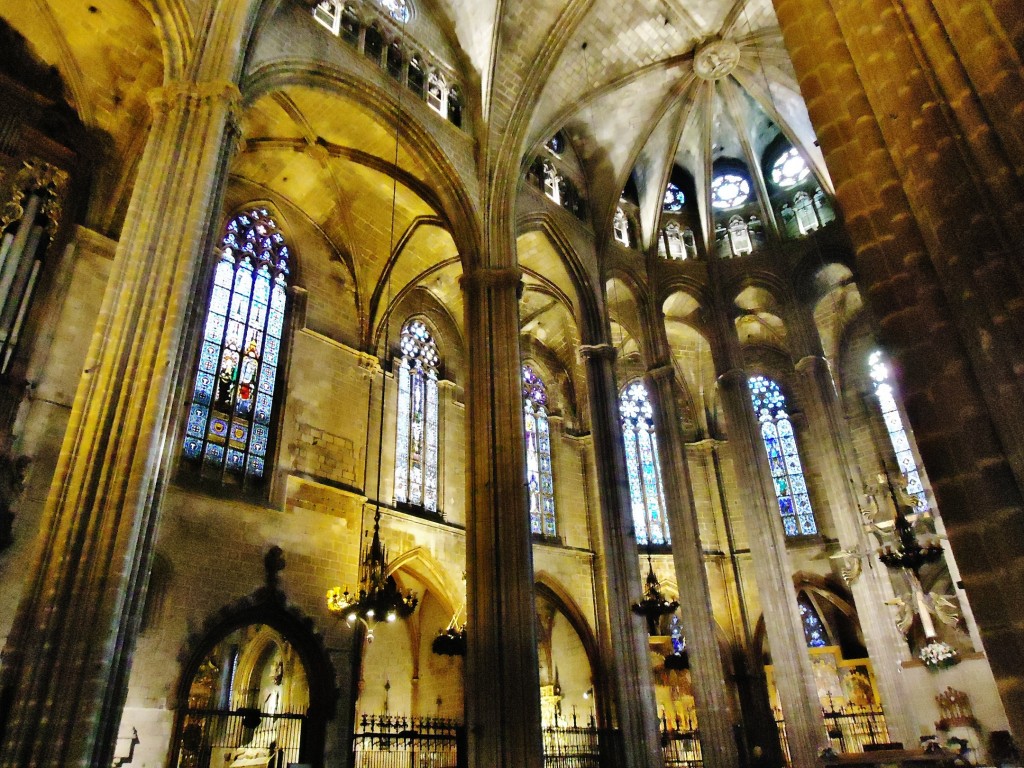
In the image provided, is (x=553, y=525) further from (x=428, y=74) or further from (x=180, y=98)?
(x=180, y=98)

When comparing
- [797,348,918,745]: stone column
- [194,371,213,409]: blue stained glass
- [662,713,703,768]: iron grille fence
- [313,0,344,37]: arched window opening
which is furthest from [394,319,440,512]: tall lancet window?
[797,348,918,745]: stone column

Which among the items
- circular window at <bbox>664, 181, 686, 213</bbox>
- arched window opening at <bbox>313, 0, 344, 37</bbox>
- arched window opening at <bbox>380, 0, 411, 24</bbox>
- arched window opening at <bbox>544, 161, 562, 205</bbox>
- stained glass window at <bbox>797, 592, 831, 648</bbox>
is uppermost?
circular window at <bbox>664, 181, 686, 213</bbox>

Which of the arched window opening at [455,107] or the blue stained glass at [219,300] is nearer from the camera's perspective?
the blue stained glass at [219,300]

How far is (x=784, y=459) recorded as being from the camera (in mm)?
21578

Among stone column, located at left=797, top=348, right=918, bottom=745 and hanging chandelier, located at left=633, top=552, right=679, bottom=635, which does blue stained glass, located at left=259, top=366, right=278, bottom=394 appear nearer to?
hanging chandelier, located at left=633, top=552, right=679, bottom=635

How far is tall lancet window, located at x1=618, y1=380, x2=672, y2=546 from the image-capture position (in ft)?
69.3

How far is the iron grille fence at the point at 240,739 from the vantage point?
11.4m

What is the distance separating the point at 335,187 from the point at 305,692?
10173 mm

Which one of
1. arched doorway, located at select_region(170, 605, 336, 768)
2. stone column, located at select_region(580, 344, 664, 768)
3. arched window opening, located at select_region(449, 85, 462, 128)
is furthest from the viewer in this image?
arched window opening, located at select_region(449, 85, 462, 128)

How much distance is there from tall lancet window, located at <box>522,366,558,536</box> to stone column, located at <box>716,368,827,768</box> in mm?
5254

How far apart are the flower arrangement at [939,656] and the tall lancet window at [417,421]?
402 inches

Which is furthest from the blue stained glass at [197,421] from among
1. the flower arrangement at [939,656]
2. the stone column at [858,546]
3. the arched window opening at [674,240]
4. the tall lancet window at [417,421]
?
the flower arrangement at [939,656]

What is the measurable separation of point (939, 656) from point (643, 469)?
33.7 ft

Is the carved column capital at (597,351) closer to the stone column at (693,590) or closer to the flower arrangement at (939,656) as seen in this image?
the stone column at (693,590)
